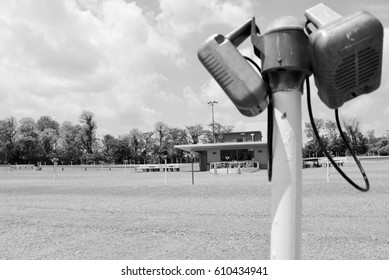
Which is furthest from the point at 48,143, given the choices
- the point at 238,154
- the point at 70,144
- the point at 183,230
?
the point at 183,230

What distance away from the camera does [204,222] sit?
641cm

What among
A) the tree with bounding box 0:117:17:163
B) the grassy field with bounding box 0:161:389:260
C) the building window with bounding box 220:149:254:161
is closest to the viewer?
the grassy field with bounding box 0:161:389:260

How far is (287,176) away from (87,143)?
292 ft

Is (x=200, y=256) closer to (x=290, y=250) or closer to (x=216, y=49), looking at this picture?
(x=290, y=250)

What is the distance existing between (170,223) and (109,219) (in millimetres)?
1439

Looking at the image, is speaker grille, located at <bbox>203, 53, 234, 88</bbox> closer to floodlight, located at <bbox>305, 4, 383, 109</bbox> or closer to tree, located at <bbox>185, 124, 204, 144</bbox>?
floodlight, located at <bbox>305, 4, 383, 109</bbox>

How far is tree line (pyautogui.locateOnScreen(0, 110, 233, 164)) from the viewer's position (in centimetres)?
7688

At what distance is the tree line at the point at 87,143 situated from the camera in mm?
76875

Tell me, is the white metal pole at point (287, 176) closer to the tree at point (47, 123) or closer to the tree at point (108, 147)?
the tree at point (108, 147)

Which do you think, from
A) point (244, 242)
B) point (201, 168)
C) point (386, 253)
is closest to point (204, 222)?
point (244, 242)

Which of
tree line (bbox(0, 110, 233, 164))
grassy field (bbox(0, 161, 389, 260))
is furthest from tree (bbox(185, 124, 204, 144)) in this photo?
grassy field (bbox(0, 161, 389, 260))

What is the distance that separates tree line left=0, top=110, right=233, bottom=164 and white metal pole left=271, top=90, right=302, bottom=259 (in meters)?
78.0

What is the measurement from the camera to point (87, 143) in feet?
282

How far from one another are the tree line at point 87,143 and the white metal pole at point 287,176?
77982 mm
